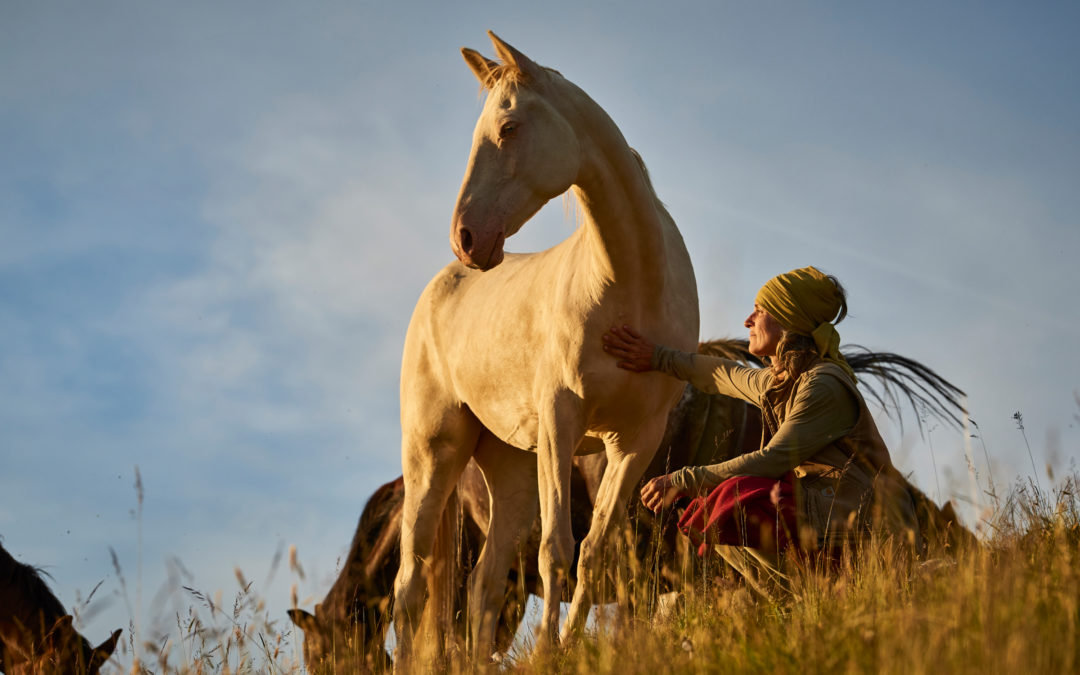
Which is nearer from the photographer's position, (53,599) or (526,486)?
(526,486)


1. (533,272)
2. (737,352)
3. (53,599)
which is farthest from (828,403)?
(53,599)

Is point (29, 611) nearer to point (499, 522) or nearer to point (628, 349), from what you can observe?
point (499, 522)

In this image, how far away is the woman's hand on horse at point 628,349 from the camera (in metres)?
4.59

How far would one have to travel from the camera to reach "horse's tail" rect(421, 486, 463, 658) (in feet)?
19.5

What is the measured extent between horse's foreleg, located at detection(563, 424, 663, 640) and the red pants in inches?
21.0

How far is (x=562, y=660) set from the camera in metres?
3.51

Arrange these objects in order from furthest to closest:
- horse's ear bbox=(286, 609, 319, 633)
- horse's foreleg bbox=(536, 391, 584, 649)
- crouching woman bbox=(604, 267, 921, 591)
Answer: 1. horse's ear bbox=(286, 609, 319, 633)
2. horse's foreleg bbox=(536, 391, 584, 649)
3. crouching woman bbox=(604, 267, 921, 591)

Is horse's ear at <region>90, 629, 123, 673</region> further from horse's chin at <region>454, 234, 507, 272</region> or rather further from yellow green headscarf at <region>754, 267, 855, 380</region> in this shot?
yellow green headscarf at <region>754, 267, 855, 380</region>

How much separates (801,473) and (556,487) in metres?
1.12

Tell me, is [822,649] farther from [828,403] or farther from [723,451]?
[723,451]

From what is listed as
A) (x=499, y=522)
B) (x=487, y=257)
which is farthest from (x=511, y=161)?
(x=499, y=522)

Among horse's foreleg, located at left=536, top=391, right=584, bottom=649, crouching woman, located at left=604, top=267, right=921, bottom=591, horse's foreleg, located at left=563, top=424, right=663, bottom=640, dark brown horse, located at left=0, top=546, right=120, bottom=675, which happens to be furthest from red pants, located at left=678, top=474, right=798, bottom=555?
dark brown horse, located at left=0, top=546, right=120, bottom=675

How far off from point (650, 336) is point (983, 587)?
230 cm

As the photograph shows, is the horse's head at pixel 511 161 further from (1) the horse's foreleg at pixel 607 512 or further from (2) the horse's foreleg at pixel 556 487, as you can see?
(1) the horse's foreleg at pixel 607 512
